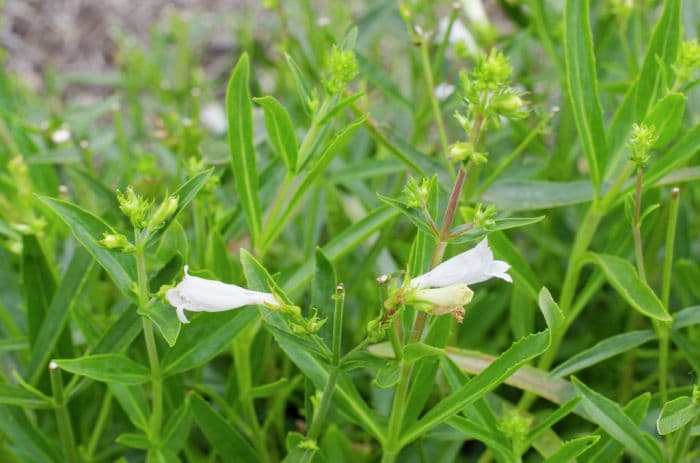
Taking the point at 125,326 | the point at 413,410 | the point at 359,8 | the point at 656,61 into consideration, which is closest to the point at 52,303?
the point at 125,326

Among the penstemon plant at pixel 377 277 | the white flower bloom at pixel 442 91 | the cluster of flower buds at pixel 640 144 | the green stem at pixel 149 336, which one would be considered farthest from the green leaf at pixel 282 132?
the white flower bloom at pixel 442 91

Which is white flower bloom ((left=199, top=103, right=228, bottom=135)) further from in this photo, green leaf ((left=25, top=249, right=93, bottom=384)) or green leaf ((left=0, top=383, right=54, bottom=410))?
green leaf ((left=0, top=383, right=54, bottom=410))

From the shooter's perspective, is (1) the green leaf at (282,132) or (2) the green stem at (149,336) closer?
(2) the green stem at (149,336)

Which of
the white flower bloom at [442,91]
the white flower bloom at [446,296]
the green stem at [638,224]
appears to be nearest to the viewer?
the white flower bloom at [446,296]

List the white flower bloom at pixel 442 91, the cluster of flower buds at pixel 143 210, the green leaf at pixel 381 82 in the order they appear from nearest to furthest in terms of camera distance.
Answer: the cluster of flower buds at pixel 143 210 < the green leaf at pixel 381 82 < the white flower bloom at pixel 442 91

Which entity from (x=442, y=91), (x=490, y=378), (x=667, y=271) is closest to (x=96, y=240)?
(x=490, y=378)

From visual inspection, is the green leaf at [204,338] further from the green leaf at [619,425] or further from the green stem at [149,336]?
the green leaf at [619,425]

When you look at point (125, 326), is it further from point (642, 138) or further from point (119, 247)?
point (642, 138)
